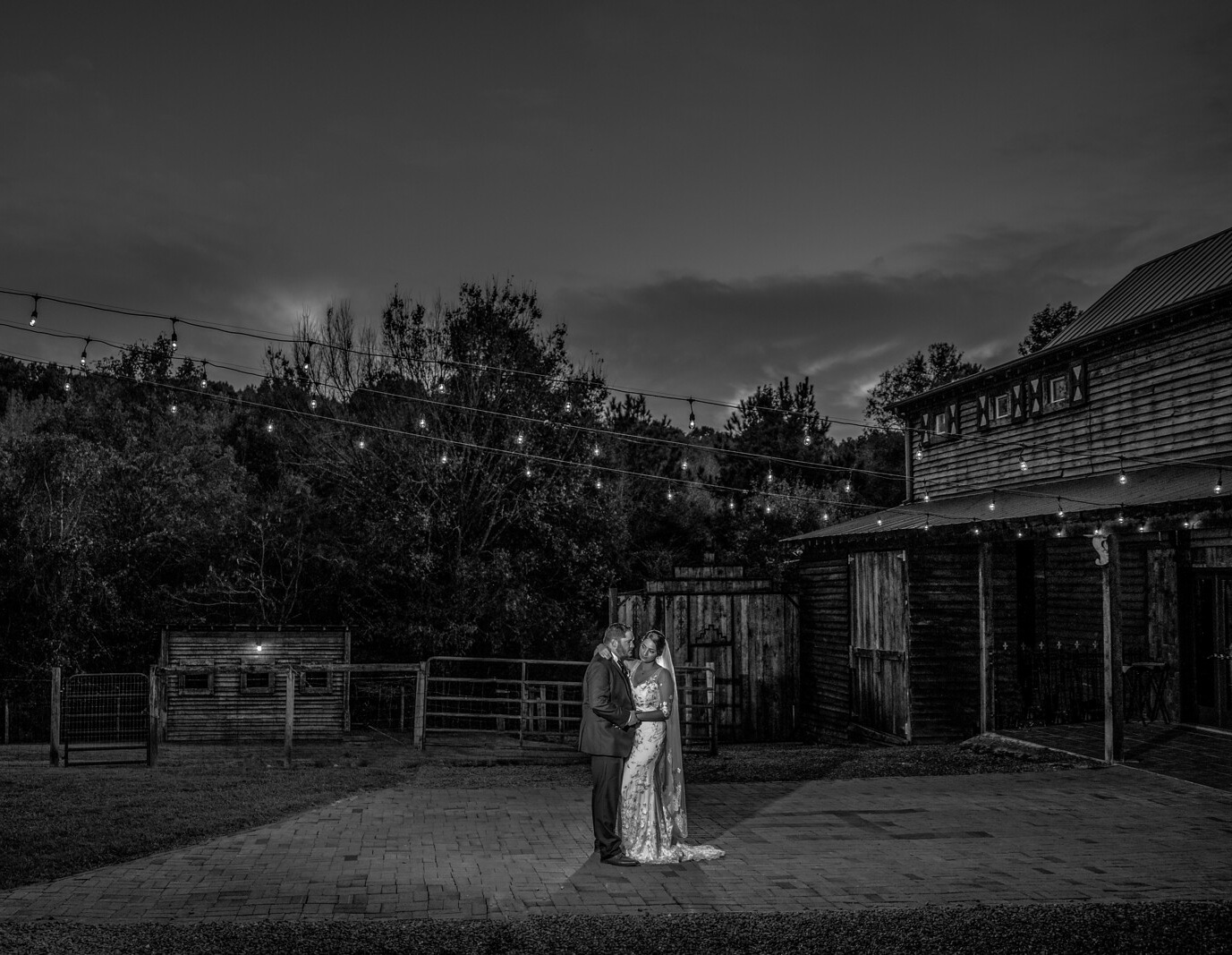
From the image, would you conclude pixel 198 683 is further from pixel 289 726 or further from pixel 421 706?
pixel 289 726

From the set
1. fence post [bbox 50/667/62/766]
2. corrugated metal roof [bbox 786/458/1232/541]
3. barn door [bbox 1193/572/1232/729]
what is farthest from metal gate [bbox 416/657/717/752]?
barn door [bbox 1193/572/1232/729]

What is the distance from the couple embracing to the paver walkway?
24cm

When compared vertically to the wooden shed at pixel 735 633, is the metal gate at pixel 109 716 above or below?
below

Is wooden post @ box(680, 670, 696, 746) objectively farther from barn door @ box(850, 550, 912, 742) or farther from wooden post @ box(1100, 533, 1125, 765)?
wooden post @ box(1100, 533, 1125, 765)

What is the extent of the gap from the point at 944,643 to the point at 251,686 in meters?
14.0

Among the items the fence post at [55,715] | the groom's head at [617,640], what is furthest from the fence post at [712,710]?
the fence post at [55,715]

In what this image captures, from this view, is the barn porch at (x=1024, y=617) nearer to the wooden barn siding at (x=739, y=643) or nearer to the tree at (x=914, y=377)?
the wooden barn siding at (x=739, y=643)

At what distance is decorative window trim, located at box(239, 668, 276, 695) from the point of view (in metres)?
22.3

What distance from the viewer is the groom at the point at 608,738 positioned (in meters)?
8.14

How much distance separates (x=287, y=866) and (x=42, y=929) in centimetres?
204

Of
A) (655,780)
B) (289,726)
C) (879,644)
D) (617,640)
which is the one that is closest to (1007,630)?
(879,644)

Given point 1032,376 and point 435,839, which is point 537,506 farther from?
point 435,839

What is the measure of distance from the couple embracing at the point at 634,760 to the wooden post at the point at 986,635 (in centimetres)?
802

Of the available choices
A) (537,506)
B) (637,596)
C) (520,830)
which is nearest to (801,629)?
(637,596)
